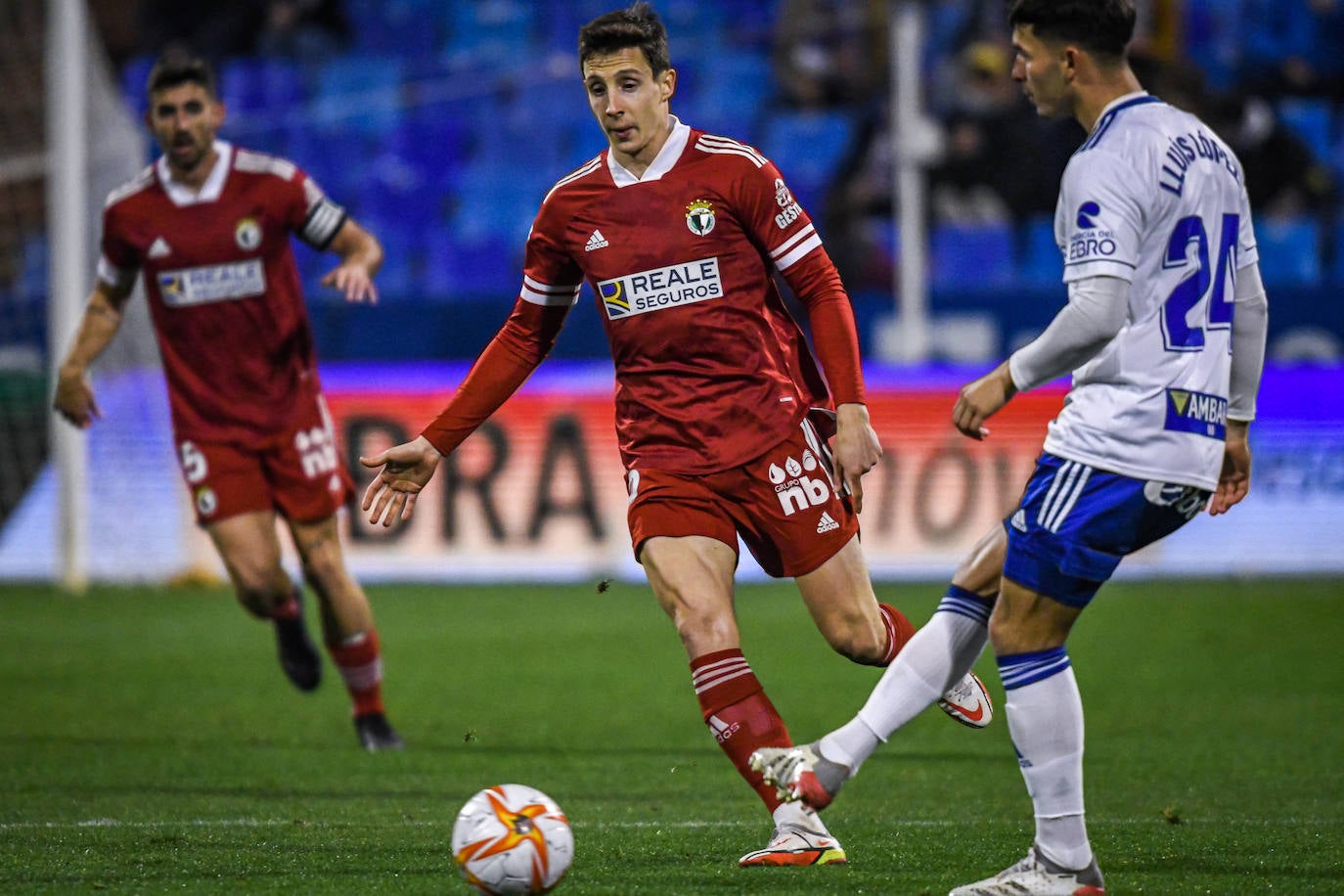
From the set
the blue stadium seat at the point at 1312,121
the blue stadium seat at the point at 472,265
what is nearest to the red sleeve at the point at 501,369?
the blue stadium seat at the point at 472,265

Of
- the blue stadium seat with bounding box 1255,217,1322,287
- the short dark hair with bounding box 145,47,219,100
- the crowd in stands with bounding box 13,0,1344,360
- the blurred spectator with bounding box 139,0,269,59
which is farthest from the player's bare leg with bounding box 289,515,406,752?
the blurred spectator with bounding box 139,0,269,59

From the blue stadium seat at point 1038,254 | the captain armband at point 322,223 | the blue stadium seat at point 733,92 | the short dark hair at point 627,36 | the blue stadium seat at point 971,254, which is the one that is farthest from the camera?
the blue stadium seat at point 733,92

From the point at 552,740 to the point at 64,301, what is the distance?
7584 mm

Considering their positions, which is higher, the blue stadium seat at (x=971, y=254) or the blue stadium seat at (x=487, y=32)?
the blue stadium seat at (x=487, y=32)

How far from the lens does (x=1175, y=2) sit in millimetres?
18391

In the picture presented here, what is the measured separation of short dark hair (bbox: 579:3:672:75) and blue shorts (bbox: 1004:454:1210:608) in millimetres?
1708

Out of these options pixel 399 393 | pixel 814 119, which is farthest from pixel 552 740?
pixel 814 119

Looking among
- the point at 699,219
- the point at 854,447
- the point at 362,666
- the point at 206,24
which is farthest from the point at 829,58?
the point at 854,447

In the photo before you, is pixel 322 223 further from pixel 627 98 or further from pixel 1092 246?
pixel 1092 246

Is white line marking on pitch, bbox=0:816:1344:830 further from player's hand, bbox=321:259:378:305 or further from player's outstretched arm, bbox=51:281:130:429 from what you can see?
player's outstretched arm, bbox=51:281:130:429

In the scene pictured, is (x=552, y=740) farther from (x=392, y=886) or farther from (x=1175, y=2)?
(x=1175, y=2)

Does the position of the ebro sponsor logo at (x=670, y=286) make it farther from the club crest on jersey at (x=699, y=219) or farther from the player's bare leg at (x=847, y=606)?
the player's bare leg at (x=847, y=606)

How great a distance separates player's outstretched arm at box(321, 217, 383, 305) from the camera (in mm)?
7008

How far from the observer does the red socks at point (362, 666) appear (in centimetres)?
761
